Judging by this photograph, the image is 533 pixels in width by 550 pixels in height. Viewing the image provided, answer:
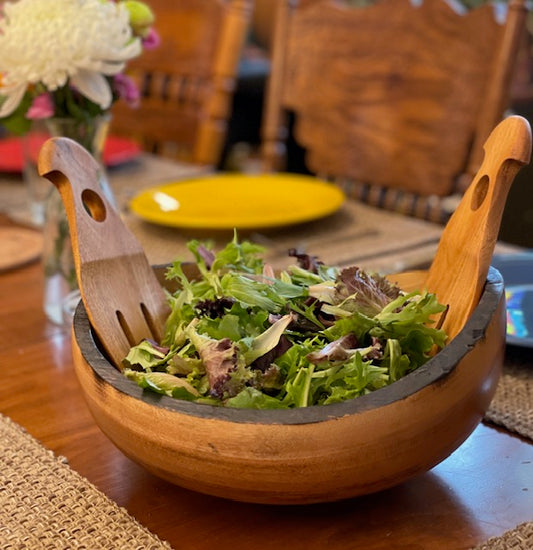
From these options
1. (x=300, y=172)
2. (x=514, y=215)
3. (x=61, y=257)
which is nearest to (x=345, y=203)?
(x=61, y=257)

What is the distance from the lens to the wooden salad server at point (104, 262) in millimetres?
651

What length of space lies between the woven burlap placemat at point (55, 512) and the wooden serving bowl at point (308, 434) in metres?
0.05

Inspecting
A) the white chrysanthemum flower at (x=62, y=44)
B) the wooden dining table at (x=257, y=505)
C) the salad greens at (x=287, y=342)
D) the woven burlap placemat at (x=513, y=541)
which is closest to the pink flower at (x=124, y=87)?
the white chrysanthemum flower at (x=62, y=44)

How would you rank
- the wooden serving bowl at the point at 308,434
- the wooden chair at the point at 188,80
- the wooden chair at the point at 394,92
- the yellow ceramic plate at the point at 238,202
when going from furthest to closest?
the wooden chair at the point at 188,80
the wooden chair at the point at 394,92
the yellow ceramic plate at the point at 238,202
the wooden serving bowl at the point at 308,434

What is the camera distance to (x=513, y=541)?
1.74ft

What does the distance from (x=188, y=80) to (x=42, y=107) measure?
3.47ft

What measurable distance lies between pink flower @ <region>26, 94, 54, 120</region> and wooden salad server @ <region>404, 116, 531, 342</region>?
0.50 meters

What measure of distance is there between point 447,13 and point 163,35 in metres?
0.84

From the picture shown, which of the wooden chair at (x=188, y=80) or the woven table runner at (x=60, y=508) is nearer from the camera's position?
the woven table runner at (x=60, y=508)

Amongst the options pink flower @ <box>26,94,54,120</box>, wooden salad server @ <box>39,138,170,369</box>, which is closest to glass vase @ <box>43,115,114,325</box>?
pink flower @ <box>26,94,54,120</box>

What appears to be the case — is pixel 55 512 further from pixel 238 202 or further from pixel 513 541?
pixel 238 202

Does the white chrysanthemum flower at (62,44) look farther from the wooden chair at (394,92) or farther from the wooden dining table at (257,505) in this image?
the wooden chair at (394,92)

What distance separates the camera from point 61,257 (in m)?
0.94

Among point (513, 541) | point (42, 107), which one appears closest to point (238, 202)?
point (42, 107)
